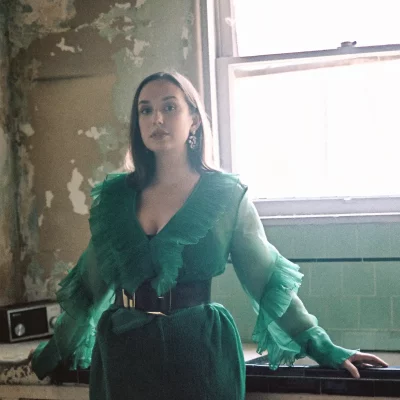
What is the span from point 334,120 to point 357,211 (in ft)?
1.45

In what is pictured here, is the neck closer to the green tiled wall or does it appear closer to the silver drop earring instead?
the silver drop earring

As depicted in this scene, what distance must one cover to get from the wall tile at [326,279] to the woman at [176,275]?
94cm

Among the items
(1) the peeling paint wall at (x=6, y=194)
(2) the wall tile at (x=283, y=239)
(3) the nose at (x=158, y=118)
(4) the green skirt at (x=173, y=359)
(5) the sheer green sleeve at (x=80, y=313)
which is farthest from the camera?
(1) the peeling paint wall at (x=6, y=194)

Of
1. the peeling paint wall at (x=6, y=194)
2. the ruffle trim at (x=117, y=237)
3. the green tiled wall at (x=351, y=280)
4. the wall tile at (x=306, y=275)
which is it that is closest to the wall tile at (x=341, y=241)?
the green tiled wall at (x=351, y=280)

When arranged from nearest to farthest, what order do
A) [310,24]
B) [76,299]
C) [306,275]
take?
[76,299] → [306,275] → [310,24]

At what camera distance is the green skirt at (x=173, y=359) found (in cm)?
185

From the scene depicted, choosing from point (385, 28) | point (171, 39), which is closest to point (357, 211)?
point (385, 28)

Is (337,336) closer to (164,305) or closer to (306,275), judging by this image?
(306,275)

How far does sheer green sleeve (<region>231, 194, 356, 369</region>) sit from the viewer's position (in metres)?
1.91

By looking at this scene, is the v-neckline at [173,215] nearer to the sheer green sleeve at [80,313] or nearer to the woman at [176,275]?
the woman at [176,275]

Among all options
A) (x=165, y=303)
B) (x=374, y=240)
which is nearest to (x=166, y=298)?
(x=165, y=303)

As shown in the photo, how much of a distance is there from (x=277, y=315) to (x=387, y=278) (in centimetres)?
114

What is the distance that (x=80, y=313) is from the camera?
2094mm

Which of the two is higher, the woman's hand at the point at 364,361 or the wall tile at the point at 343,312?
the woman's hand at the point at 364,361
